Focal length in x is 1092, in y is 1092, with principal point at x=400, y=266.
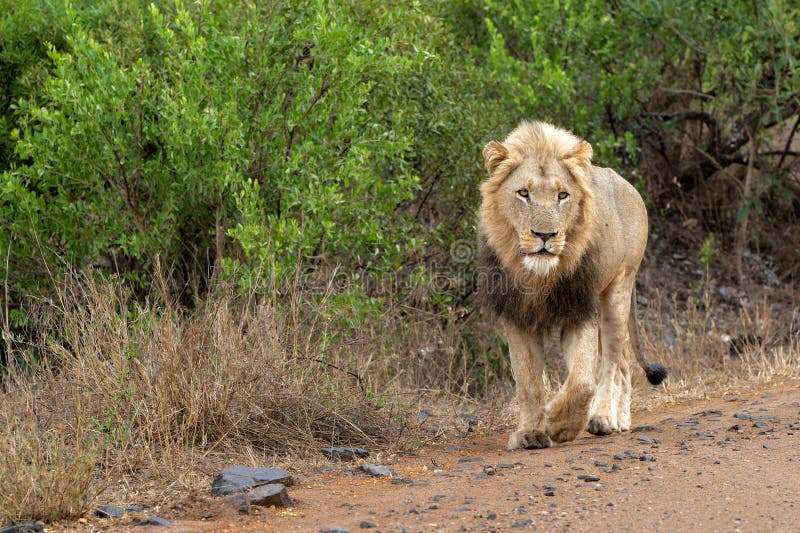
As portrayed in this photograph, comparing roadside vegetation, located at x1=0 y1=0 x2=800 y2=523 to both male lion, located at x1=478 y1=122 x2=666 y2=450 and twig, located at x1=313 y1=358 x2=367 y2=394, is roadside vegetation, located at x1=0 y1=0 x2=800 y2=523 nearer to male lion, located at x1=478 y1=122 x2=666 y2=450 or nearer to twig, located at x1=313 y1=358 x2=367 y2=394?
twig, located at x1=313 y1=358 x2=367 y2=394

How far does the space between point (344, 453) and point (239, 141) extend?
2.53 metres

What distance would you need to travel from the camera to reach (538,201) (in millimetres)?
6047

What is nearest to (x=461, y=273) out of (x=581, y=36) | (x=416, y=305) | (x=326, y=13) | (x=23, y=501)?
(x=416, y=305)

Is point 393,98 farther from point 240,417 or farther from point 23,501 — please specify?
point 23,501

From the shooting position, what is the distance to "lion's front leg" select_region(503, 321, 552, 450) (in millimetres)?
6250

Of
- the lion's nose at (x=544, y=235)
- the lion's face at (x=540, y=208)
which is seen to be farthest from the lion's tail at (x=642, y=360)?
the lion's nose at (x=544, y=235)

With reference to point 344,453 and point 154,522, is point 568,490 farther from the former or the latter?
point 154,522

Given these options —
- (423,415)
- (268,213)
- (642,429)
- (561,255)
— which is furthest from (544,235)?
(268,213)

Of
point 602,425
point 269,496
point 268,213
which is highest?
point 268,213

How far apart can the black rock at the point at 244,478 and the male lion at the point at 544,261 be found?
64.7 inches

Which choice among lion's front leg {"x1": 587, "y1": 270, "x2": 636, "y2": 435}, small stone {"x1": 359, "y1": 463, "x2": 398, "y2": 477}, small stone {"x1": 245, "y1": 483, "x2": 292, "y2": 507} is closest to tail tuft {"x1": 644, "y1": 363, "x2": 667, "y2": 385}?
lion's front leg {"x1": 587, "y1": 270, "x2": 636, "y2": 435}

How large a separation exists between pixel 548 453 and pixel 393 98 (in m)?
3.95

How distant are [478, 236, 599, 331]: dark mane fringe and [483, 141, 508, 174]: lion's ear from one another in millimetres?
508

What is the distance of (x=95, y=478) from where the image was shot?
5254mm
